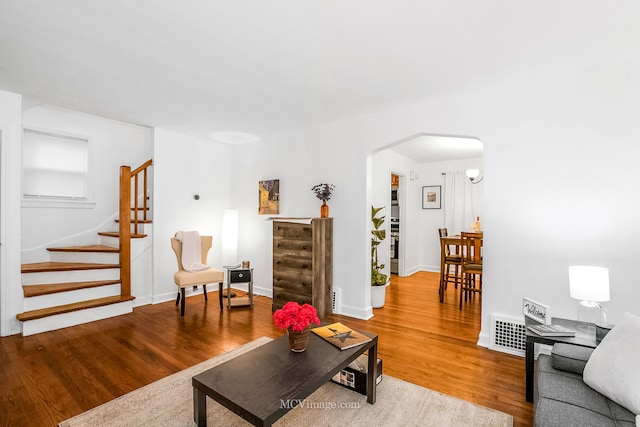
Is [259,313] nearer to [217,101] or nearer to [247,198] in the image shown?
[247,198]

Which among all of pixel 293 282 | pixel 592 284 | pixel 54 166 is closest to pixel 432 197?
pixel 293 282

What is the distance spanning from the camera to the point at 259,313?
4.14 m

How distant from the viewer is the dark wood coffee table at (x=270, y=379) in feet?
4.77

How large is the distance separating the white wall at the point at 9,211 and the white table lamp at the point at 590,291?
521 centimetres

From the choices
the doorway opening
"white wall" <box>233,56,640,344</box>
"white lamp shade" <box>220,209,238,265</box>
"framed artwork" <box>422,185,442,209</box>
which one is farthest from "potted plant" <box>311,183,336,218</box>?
"framed artwork" <box>422,185,442,209</box>

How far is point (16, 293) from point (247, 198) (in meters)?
3.03

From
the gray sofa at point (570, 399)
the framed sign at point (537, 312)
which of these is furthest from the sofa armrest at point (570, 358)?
the framed sign at point (537, 312)

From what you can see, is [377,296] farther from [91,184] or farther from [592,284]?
[91,184]

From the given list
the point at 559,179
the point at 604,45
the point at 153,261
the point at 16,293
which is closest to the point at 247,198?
the point at 153,261

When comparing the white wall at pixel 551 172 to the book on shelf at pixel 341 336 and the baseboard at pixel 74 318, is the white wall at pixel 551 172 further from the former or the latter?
the baseboard at pixel 74 318

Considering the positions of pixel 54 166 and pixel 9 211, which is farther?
pixel 54 166

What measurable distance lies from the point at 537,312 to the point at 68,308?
4.74 metres

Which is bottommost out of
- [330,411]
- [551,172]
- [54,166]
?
[330,411]

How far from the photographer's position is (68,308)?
3.63m
